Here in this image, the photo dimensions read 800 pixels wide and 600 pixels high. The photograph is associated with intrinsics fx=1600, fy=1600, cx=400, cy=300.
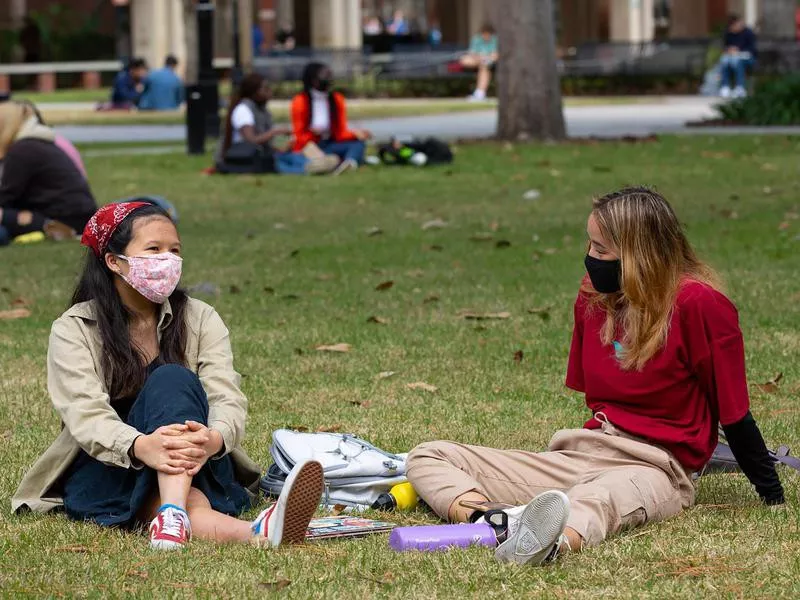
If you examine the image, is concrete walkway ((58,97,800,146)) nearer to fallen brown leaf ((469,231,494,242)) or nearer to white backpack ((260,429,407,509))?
fallen brown leaf ((469,231,494,242))

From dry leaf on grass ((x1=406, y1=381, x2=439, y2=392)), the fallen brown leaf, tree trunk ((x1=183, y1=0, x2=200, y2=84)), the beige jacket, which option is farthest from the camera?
tree trunk ((x1=183, y1=0, x2=200, y2=84))

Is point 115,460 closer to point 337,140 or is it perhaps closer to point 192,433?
point 192,433

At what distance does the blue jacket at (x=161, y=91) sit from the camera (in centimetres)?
3275

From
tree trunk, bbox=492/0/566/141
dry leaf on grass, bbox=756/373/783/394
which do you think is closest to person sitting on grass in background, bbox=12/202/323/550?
dry leaf on grass, bbox=756/373/783/394

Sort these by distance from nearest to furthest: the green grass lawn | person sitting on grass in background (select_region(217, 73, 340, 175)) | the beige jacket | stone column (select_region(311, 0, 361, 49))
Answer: the green grass lawn → the beige jacket → person sitting on grass in background (select_region(217, 73, 340, 175)) → stone column (select_region(311, 0, 361, 49))

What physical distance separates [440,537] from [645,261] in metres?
1.04

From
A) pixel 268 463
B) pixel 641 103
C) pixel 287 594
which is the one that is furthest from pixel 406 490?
pixel 641 103

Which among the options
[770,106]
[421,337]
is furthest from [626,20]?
[421,337]

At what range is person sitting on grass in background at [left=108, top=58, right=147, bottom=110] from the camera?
32812 millimetres

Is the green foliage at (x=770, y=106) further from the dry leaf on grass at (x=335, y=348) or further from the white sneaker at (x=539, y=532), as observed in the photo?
the white sneaker at (x=539, y=532)

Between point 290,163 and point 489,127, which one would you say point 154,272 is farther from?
point 489,127

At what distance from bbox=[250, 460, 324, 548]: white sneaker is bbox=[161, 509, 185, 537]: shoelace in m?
0.22

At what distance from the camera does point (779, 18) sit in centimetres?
3716

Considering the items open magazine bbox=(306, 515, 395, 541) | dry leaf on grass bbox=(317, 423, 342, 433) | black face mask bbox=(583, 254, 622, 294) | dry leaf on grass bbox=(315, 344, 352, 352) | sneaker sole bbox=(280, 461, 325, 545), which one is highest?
black face mask bbox=(583, 254, 622, 294)
